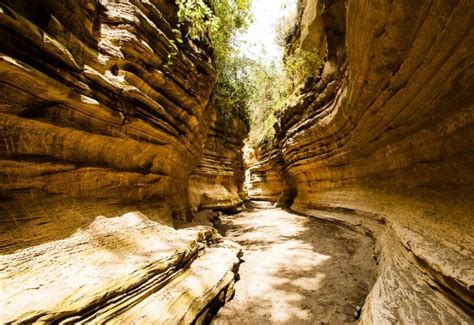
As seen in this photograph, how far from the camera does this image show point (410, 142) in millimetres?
3996

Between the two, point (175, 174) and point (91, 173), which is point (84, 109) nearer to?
point (91, 173)

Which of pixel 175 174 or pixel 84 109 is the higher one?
pixel 84 109

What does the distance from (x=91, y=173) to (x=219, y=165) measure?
8695 millimetres

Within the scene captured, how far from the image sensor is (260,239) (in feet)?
20.1

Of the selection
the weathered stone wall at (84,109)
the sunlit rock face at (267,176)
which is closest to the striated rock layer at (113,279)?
the weathered stone wall at (84,109)

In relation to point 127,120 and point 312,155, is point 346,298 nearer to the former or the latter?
point 127,120

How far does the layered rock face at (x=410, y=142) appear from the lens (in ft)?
6.50

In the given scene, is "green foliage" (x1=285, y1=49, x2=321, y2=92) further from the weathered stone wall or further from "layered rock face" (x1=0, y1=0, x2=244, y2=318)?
"layered rock face" (x1=0, y1=0, x2=244, y2=318)

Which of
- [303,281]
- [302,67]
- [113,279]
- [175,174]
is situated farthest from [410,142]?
[302,67]

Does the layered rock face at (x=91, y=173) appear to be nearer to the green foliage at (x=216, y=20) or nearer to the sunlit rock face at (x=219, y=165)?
the green foliage at (x=216, y=20)

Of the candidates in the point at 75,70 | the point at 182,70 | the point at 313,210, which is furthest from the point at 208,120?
the point at 313,210

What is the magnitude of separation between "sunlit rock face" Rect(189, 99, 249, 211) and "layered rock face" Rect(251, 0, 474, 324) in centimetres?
594

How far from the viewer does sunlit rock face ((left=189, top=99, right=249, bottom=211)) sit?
1006cm

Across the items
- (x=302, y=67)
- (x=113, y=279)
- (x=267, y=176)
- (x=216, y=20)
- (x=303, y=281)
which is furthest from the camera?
(x=267, y=176)
